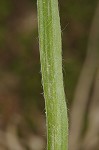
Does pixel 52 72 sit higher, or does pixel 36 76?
pixel 52 72

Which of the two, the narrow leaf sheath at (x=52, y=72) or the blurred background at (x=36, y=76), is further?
the blurred background at (x=36, y=76)

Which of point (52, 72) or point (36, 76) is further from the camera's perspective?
point (36, 76)

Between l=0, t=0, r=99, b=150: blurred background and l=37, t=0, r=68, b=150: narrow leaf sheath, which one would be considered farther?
l=0, t=0, r=99, b=150: blurred background

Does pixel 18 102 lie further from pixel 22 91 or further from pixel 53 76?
pixel 53 76

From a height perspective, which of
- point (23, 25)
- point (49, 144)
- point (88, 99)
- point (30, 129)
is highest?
point (49, 144)

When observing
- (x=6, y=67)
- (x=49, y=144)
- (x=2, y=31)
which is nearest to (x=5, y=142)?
(x=6, y=67)
